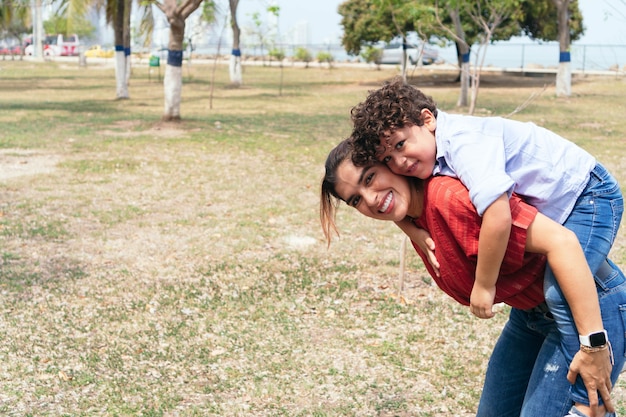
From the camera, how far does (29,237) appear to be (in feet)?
22.6

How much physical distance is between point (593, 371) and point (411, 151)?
744 mm

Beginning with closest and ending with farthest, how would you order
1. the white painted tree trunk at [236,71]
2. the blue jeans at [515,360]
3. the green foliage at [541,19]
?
the blue jeans at [515,360], the white painted tree trunk at [236,71], the green foliage at [541,19]

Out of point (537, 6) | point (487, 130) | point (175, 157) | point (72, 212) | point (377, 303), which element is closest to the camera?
point (487, 130)

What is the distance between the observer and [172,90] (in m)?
14.5

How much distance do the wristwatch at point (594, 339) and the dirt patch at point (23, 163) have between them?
8778mm

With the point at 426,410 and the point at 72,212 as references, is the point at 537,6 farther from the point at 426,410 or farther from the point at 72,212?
the point at 426,410

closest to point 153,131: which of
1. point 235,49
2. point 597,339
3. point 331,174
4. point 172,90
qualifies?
point 172,90

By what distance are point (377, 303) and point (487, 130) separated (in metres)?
3.49

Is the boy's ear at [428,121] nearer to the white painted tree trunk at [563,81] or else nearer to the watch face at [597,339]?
the watch face at [597,339]

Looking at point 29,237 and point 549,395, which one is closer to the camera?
point 549,395

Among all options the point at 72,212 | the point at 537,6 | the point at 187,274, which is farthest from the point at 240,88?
the point at 187,274

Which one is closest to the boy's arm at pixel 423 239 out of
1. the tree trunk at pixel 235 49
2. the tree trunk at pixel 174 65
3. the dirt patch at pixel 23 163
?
the dirt patch at pixel 23 163

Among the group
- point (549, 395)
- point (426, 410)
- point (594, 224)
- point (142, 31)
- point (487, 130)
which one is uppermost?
point (142, 31)

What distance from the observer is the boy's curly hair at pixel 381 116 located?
204cm
